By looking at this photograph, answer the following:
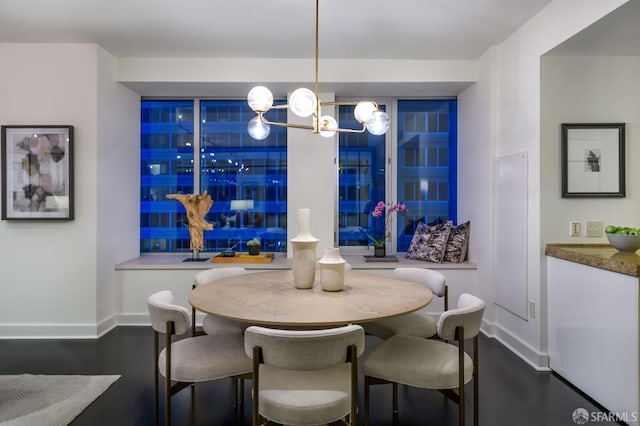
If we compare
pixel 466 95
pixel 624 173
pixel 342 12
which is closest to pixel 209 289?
pixel 342 12

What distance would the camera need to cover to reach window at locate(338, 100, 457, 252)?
4.48 meters

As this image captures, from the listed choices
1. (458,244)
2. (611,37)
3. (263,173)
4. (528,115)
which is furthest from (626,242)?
(263,173)

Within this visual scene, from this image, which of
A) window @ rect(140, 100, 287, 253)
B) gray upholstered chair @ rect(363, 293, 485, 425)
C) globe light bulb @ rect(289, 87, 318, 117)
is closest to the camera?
gray upholstered chair @ rect(363, 293, 485, 425)

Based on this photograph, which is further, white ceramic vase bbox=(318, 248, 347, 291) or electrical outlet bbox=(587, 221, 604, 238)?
electrical outlet bbox=(587, 221, 604, 238)

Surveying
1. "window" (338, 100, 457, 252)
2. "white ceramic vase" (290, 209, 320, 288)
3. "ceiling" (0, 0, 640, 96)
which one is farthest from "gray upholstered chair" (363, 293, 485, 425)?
"window" (338, 100, 457, 252)

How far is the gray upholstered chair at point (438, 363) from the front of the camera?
1.79 metres

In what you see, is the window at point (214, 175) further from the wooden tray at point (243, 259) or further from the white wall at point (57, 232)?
the white wall at point (57, 232)

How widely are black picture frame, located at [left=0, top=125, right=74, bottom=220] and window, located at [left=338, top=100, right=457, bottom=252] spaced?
2706 mm

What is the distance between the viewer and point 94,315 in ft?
11.5

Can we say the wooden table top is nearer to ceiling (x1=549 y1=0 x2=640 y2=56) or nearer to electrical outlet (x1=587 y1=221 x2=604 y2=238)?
electrical outlet (x1=587 y1=221 x2=604 y2=238)

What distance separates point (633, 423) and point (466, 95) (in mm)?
3138

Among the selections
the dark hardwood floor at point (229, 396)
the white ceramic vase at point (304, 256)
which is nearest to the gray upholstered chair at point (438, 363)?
the dark hardwood floor at point (229, 396)

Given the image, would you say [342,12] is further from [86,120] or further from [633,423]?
[633,423]

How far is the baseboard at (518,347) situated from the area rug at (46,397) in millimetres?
3024
